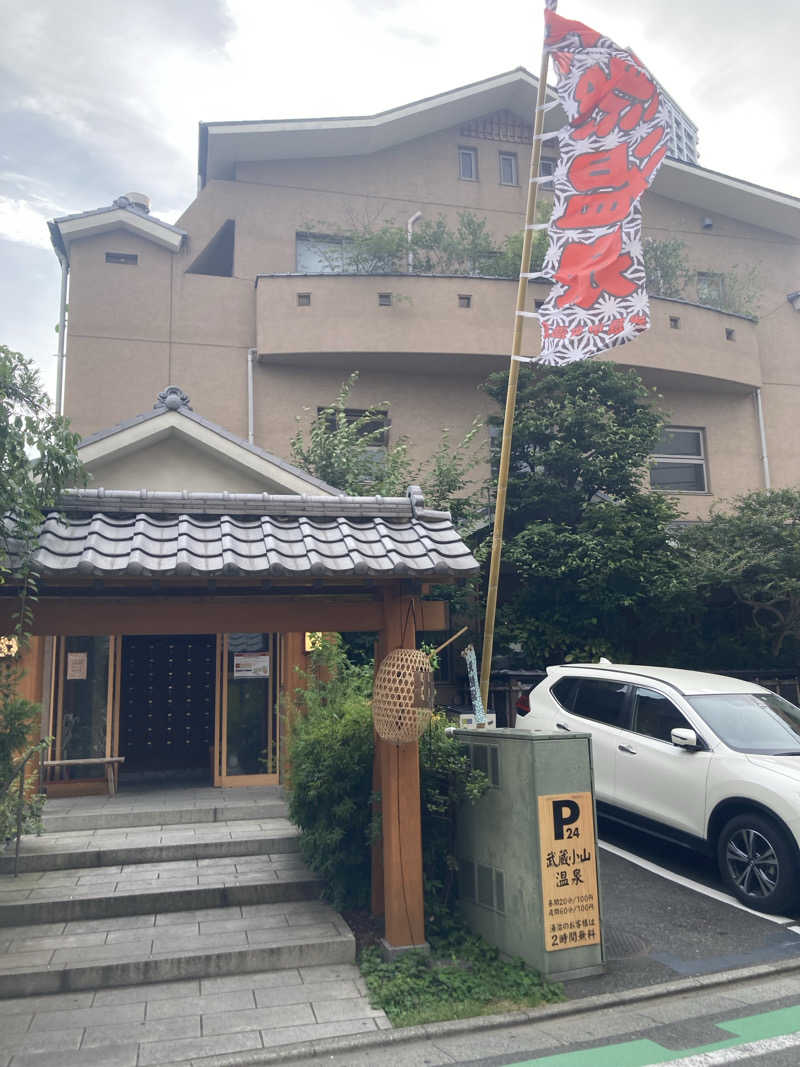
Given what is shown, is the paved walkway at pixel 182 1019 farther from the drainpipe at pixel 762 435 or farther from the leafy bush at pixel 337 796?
the drainpipe at pixel 762 435

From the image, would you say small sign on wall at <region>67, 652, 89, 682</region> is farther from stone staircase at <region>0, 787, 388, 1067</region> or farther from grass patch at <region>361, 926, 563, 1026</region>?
grass patch at <region>361, 926, 563, 1026</region>

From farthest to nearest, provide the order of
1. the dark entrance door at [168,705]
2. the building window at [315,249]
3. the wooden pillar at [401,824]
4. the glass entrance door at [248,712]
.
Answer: the building window at [315,249] → the dark entrance door at [168,705] → the glass entrance door at [248,712] → the wooden pillar at [401,824]

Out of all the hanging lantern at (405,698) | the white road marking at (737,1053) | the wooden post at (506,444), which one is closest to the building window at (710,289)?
the wooden post at (506,444)

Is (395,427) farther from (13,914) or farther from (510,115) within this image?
(13,914)

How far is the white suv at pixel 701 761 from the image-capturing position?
6.75m

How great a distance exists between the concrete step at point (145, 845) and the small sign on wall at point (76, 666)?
2.60 metres

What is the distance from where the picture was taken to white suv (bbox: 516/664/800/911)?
675 centimetres

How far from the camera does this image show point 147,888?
22.0ft

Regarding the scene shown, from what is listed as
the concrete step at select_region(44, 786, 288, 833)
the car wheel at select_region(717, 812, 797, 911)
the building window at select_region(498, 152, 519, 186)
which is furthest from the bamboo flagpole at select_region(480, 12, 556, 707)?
the building window at select_region(498, 152, 519, 186)

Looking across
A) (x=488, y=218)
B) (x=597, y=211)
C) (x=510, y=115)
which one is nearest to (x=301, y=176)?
(x=488, y=218)

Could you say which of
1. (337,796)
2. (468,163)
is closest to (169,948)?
(337,796)

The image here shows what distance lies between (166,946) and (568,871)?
289 centimetres

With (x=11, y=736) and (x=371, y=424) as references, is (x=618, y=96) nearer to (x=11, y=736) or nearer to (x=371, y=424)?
(x=371, y=424)

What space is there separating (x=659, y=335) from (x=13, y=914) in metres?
15.1
